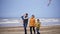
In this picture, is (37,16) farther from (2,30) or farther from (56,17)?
(2,30)

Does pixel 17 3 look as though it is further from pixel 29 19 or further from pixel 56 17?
pixel 56 17

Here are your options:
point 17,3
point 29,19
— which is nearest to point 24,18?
point 29,19

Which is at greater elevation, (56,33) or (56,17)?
(56,17)

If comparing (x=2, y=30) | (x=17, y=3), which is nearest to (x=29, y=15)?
(x=17, y=3)

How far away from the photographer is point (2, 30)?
4.05 m

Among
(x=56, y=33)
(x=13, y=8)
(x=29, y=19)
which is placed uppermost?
(x=13, y=8)

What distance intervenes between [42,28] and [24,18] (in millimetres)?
498

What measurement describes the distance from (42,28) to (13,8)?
84 cm

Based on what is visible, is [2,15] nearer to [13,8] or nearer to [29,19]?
[13,8]

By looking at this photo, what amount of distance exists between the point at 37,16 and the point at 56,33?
60 centimetres

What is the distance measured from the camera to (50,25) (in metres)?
4.14

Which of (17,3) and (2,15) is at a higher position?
(17,3)

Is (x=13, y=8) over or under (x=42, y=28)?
over

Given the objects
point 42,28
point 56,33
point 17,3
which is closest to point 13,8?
point 17,3
